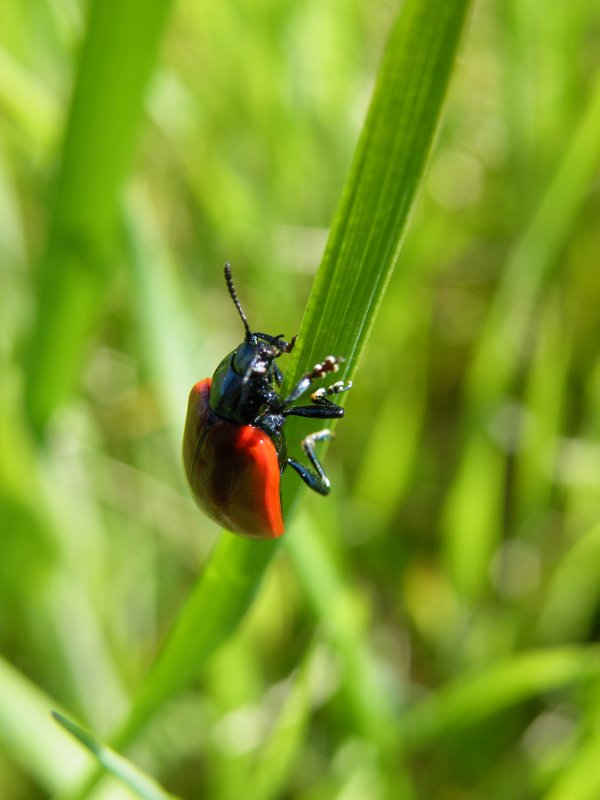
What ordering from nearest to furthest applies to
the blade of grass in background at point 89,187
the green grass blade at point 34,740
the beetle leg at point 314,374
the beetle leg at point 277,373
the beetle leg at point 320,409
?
the beetle leg at point 314,374, the beetle leg at point 320,409, the blade of grass in background at point 89,187, the green grass blade at point 34,740, the beetle leg at point 277,373

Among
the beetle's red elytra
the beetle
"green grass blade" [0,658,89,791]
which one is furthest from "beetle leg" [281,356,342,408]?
"green grass blade" [0,658,89,791]

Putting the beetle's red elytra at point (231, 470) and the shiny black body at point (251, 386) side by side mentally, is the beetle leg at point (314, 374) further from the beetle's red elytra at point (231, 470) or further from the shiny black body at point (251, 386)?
the shiny black body at point (251, 386)

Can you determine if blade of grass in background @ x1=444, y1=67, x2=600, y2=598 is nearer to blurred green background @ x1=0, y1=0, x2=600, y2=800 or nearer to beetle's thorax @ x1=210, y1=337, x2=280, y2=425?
blurred green background @ x1=0, y1=0, x2=600, y2=800

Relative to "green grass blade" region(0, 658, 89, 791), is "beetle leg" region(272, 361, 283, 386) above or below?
above

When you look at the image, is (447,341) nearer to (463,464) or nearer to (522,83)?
(463,464)

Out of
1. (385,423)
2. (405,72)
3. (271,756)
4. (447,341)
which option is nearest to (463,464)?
(385,423)

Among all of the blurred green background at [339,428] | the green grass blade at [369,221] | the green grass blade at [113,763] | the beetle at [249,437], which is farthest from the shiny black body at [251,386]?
the green grass blade at [113,763]

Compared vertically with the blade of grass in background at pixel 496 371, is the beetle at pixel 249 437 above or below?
below

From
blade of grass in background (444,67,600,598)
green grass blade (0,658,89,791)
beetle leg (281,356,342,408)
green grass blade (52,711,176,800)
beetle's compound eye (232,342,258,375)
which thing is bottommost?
green grass blade (52,711,176,800)
